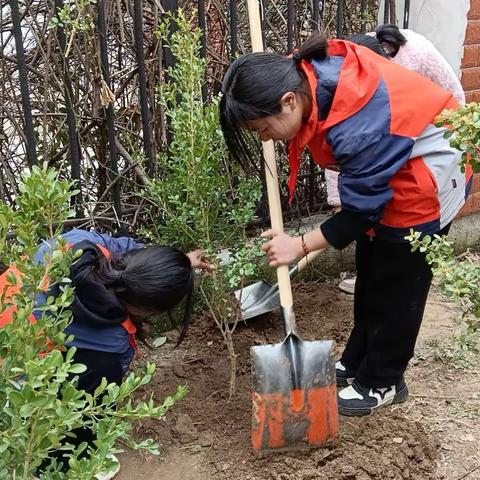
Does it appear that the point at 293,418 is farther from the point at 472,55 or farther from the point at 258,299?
the point at 472,55

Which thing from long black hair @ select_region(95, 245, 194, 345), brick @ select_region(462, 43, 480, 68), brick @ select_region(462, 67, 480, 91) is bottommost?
long black hair @ select_region(95, 245, 194, 345)

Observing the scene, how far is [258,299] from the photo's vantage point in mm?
3363

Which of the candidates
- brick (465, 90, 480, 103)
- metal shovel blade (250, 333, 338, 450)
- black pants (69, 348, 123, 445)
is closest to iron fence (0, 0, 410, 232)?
black pants (69, 348, 123, 445)

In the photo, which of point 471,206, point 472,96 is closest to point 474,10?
point 472,96

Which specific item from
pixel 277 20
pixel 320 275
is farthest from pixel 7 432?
pixel 277 20

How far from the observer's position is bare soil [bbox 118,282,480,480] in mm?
2420

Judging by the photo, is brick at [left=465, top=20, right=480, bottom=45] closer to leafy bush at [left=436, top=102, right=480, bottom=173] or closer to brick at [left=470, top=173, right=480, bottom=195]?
brick at [left=470, top=173, right=480, bottom=195]

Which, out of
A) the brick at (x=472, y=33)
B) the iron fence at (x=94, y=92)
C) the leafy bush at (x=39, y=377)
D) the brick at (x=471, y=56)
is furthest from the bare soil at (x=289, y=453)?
the brick at (x=472, y=33)

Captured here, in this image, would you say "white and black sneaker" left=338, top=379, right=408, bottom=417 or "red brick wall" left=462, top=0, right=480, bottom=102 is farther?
"red brick wall" left=462, top=0, right=480, bottom=102

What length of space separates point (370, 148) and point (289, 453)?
1150 millimetres

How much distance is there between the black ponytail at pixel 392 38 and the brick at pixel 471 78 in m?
1.26

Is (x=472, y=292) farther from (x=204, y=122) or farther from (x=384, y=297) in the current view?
(x=204, y=122)

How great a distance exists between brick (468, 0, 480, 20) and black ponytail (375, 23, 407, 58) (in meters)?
1.24

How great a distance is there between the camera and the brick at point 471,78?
4.18m
